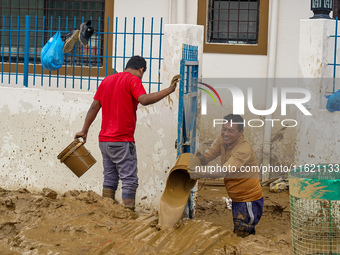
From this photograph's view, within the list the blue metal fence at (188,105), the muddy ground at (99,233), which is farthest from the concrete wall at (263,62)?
the muddy ground at (99,233)

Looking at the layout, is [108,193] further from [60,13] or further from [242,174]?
[60,13]

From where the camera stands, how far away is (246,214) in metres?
6.63

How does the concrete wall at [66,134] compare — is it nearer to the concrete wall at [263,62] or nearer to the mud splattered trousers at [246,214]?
the mud splattered trousers at [246,214]

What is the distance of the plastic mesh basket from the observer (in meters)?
5.23

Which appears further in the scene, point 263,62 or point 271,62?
point 263,62

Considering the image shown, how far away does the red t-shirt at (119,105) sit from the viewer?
7125 millimetres

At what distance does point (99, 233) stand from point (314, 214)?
214 centimetres

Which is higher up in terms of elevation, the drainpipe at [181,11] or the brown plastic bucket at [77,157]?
the drainpipe at [181,11]

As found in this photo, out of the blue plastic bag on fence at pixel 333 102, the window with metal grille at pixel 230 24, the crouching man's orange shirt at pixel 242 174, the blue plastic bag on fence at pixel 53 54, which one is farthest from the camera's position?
the window with metal grille at pixel 230 24

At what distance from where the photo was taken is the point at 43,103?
27.2 ft

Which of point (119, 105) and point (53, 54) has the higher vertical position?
point (53, 54)

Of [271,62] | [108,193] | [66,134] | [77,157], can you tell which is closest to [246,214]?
[108,193]

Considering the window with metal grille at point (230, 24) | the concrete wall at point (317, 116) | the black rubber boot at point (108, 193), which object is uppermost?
the window with metal grille at point (230, 24)

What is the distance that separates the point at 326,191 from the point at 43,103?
4.34 m
